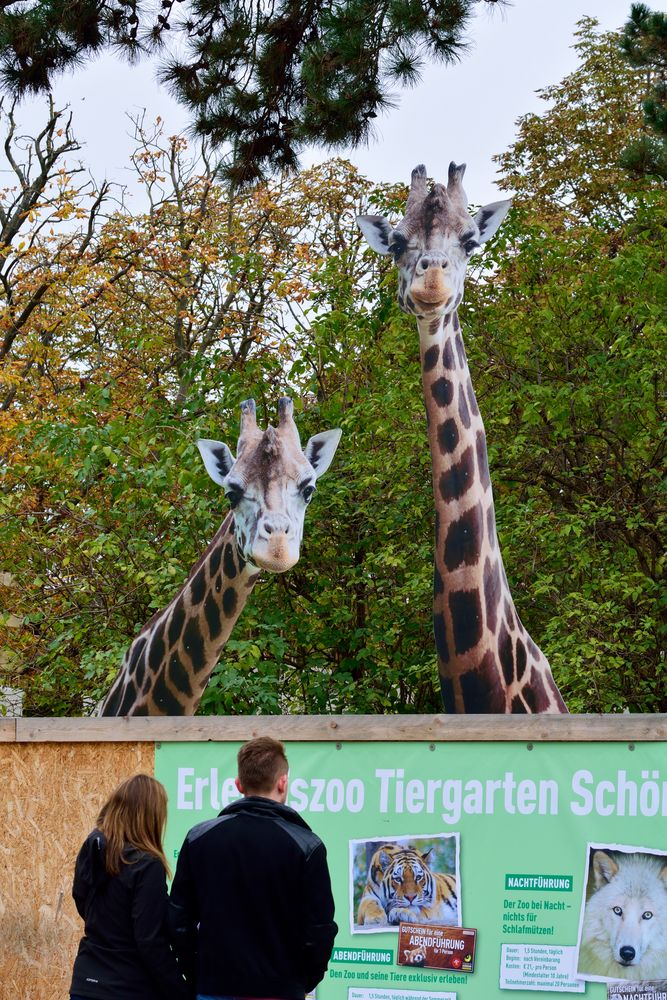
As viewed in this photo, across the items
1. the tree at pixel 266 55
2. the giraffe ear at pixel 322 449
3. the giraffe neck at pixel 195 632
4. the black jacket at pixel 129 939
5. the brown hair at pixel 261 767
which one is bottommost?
the black jacket at pixel 129 939

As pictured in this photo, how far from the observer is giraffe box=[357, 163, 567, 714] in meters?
7.00

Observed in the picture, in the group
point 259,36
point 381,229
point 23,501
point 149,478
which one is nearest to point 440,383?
point 381,229

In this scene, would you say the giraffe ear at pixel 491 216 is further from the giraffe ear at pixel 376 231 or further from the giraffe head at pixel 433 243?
the giraffe ear at pixel 376 231

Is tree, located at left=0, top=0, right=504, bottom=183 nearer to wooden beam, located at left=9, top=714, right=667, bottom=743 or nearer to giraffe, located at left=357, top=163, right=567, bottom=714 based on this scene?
giraffe, located at left=357, top=163, right=567, bottom=714

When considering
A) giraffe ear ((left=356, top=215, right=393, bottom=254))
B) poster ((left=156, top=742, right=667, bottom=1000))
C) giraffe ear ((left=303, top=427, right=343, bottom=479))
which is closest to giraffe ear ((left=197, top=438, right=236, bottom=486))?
giraffe ear ((left=303, top=427, right=343, bottom=479))

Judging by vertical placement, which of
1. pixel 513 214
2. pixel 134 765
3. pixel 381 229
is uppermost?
pixel 513 214

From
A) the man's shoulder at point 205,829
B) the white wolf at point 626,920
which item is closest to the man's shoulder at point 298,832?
the man's shoulder at point 205,829

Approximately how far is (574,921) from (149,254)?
16.3 meters

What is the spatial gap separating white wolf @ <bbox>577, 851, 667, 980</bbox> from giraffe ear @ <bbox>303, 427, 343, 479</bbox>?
11.0 ft

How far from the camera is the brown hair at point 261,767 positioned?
12.1 ft

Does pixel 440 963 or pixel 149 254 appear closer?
pixel 440 963

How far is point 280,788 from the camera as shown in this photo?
375 cm

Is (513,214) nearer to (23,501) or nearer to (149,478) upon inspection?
(149,478)

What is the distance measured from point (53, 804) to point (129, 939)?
7.39 feet
